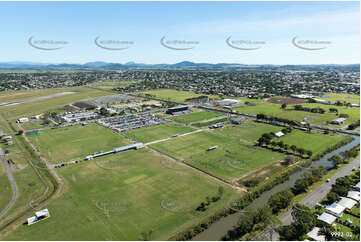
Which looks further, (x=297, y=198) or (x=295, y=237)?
(x=297, y=198)

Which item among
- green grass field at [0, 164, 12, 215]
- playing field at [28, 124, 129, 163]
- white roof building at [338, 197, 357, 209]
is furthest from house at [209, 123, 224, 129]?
green grass field at [0, 164, 12, 215]

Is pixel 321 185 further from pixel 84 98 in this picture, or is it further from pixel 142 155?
pixel 84 98

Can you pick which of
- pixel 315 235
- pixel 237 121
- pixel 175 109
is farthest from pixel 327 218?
pixel 175 109

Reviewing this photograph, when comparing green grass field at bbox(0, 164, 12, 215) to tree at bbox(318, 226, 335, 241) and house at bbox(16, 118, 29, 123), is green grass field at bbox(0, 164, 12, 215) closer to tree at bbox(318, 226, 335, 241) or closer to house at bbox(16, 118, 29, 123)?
house at bbox(16, 118, 29, 123)

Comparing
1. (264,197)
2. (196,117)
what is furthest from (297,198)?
(196,117)

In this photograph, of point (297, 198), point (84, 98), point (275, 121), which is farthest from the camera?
point (84, 98)

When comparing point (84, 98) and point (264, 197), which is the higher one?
point (84, 98)

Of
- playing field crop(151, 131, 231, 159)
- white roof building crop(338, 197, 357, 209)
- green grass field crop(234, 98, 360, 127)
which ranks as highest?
green grass field crop(234, 98, 360, 127)
